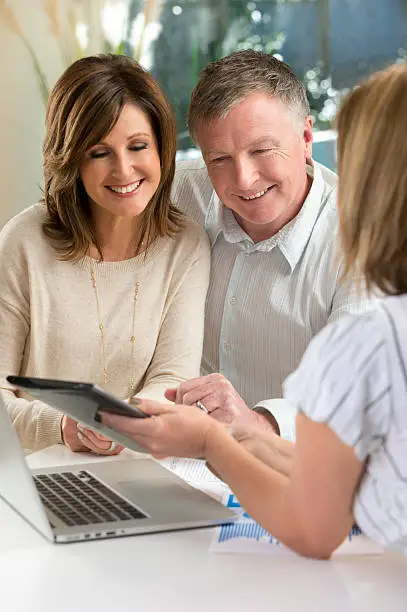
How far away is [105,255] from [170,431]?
1.13 metres

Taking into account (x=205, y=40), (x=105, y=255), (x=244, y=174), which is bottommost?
(x=105, y=255)

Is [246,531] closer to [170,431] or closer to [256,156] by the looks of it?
[170,431]

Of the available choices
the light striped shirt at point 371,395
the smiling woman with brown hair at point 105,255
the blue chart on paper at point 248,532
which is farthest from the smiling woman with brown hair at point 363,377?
the smiling woman with brown hair at point 105,255

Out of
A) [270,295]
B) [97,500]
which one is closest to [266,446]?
[97,500]

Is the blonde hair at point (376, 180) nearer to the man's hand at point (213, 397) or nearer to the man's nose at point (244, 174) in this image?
the man's hand at point (213, 397)

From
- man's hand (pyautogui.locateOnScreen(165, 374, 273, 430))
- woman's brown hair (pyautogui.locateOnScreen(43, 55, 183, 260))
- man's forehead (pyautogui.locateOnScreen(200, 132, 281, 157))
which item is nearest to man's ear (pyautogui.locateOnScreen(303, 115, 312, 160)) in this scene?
man's forehead (pyautogui.locateOnScreen(200, 132, 281, 157))

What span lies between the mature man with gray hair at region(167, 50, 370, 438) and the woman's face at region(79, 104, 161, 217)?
0.54 ft

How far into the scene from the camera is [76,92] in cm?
243

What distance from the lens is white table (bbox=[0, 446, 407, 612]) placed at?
4.19ft

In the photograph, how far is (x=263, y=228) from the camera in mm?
2676

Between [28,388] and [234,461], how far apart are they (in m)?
0.33

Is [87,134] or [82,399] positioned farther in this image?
[87,134]

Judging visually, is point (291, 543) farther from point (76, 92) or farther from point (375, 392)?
point (76, 92)

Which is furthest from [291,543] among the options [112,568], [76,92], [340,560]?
[76,92]
